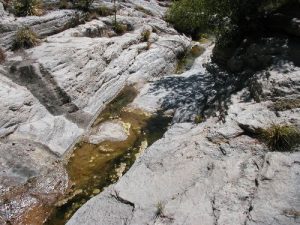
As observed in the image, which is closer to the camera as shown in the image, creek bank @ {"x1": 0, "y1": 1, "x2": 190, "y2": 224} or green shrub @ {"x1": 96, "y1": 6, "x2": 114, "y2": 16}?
creek bank @ {"x1": 0, "y1": 1, "x2": 190, "y2": 224}

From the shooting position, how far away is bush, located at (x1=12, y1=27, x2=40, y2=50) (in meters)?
20.3

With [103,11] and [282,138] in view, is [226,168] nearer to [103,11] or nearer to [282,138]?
[282,138]

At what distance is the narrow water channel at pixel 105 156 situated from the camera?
1292 cm

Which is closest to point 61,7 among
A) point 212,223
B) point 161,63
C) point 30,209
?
point 161,63

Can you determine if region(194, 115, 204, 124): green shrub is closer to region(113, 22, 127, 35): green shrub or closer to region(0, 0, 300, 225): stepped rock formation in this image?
region(0, 0, 300, 225): stepped rock formation

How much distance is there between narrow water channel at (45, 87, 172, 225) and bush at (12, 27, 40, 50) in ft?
18.6

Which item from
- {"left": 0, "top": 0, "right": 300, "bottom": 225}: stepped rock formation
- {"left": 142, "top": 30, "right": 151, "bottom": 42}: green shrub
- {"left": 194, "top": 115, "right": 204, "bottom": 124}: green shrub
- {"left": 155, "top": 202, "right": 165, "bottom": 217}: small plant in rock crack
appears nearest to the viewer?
{"left": 155, "top": 202, "right": 165, "bottom": 217}: small plant in rock crack

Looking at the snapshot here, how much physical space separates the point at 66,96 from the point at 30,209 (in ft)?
21.7

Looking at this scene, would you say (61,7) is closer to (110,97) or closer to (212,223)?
(110,97)

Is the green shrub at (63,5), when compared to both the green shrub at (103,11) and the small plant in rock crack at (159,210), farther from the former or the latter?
the small plant in rock crack at (159,210)

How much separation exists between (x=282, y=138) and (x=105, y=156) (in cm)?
699

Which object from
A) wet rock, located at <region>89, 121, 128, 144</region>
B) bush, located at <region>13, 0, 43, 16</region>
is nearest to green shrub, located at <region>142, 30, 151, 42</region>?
bush, located at <region>13, 0, 43, 16</region>

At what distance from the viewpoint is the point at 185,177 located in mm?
11250

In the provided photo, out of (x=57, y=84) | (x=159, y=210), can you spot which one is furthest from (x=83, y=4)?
(x=159, y=210)
